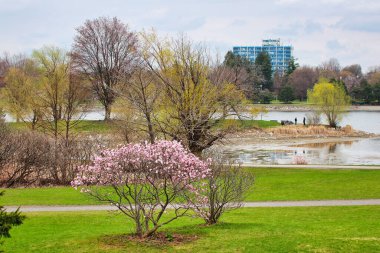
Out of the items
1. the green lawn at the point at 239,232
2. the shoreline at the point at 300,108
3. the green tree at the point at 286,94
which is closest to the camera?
the green lawn at the point at 239,232

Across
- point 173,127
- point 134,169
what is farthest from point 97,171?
point 173,127

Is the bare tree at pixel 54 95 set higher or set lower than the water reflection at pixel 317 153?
higher

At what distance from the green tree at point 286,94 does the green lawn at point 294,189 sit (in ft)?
314

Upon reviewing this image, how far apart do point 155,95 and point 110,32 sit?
35.7 m

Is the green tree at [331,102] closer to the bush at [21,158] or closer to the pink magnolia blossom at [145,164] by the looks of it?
the bush at [21,158]

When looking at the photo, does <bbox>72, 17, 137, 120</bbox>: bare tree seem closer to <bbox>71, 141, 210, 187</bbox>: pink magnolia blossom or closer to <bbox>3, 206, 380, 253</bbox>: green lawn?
<bbox>3, 206, 380, 253</bbox>: green lawn

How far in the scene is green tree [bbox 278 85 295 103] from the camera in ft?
403

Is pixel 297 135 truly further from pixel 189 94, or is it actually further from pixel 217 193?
pixel 217 193

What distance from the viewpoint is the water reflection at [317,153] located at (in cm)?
3956

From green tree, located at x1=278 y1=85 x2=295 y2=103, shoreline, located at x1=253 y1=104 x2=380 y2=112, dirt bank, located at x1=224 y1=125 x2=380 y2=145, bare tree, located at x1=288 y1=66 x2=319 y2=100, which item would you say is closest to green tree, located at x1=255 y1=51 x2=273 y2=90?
bare tree, located at x1=288 y1=66 x2=319 y2=100

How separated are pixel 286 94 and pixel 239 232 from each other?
11247 centimetres

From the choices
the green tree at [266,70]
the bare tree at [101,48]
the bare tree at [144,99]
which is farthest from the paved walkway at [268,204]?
the green tree at [266,70]

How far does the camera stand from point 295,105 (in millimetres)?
120625

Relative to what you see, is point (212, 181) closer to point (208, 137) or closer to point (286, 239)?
point (286, 239)
